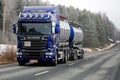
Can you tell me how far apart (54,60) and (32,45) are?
195cm

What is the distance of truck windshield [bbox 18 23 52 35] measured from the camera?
25.8 m

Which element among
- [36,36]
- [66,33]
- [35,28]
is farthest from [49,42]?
[66,33]

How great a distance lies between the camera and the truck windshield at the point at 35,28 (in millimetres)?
25844

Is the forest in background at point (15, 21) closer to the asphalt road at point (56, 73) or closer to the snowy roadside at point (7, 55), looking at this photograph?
the snowy roadside at point (7, 55)

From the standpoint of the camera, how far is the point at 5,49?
3344 cm

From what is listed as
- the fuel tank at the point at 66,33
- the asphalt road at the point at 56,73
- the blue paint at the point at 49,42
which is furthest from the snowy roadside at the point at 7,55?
the blue paint at the point at 49,42

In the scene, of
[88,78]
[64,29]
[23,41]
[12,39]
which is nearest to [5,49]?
[64,29]

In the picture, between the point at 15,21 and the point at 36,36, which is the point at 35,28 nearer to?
the point at 36,36

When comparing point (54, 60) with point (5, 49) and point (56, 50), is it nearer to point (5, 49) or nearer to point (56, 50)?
point (56, 50)

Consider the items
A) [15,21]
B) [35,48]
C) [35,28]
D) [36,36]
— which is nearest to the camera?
[36,36]

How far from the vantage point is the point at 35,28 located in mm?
26016

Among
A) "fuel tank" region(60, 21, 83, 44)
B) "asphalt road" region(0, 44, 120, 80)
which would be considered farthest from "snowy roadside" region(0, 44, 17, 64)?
"asphalt road" region(0, 44, 120, 80)

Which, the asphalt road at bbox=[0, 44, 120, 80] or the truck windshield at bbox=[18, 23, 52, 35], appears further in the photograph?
the truck windshield at bbox=[18, 23, 52, 35]

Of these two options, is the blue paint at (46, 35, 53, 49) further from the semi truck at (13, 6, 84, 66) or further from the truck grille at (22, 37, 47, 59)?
the truck grille at (22, 37, 47, 59)
